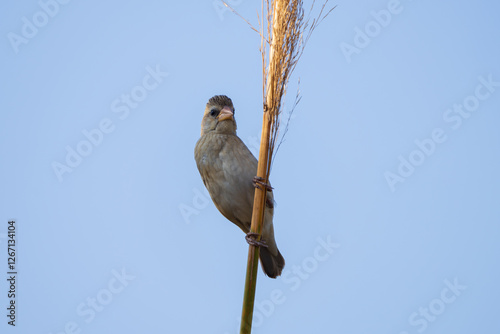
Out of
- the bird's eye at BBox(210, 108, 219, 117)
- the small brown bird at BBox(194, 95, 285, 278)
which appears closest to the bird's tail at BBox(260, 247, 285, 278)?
the small brown bird at BBox(194, 95, 285, 278)

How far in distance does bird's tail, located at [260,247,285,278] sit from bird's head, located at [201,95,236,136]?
3.31 feet

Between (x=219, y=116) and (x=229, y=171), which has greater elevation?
(x=219, y=116)

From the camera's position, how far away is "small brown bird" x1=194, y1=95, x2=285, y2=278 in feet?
13.8

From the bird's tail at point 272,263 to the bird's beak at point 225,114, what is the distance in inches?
43.0

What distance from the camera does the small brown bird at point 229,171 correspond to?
13.8 ft

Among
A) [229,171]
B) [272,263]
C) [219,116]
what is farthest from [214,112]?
[272,263]

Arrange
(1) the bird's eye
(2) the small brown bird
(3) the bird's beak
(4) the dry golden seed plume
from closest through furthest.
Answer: (4) the dry golden seed plume
(2) the small brown bird
(3) the bird's beak
(1) the bird's eye

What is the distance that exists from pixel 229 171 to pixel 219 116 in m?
0.51

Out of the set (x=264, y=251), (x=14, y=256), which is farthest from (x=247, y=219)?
(x=14, y=256)

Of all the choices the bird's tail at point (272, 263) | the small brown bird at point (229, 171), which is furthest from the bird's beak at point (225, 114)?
the bird's tail at point (272, 263)

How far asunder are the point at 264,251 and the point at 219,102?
4.00 ft

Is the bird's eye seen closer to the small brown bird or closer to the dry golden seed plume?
the small brown bird

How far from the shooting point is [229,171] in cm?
422

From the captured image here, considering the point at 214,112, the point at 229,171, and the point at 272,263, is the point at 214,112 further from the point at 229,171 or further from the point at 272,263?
the point at 272,263
